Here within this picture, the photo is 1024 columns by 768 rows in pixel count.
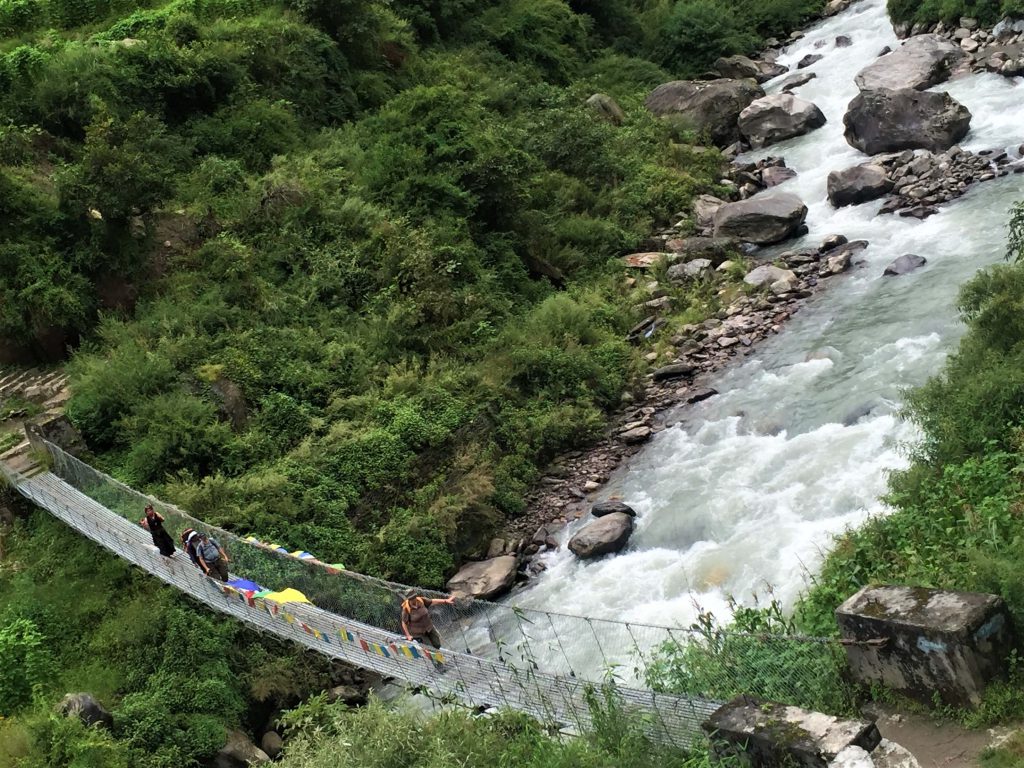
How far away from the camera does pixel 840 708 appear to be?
7.66 metres

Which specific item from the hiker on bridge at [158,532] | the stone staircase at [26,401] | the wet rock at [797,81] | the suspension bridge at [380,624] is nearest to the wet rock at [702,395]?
the suspension bridge at [380,624]

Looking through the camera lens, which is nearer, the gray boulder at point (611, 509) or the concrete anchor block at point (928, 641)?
the concrete anchor block at point (928, 641)

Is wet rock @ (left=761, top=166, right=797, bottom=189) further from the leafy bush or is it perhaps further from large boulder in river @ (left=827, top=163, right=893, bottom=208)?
the leafy bush

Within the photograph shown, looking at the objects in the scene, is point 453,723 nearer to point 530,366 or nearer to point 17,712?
point 17,712

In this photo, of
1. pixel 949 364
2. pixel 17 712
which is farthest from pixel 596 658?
pixel 17 712

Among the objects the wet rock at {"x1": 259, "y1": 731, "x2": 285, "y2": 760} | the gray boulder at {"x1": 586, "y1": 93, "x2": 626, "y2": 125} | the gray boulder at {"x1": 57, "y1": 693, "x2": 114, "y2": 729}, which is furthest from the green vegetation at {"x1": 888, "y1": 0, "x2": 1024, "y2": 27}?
the gray boulder at {"x1": 57, "y1": 693, "x2": 114, "y2": 729}

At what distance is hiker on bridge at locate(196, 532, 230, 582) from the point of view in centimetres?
1275

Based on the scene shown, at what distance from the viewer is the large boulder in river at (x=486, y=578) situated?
14.8 m

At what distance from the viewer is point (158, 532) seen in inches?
517

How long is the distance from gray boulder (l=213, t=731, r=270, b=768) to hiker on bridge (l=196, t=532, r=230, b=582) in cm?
209

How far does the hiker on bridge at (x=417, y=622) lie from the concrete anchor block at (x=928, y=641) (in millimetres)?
5259

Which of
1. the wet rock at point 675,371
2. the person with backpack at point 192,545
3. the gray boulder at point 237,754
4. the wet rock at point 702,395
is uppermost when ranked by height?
the person with backpack at point 192,545

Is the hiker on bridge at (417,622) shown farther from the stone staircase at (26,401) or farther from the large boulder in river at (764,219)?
the large boulder in river at (764,219)

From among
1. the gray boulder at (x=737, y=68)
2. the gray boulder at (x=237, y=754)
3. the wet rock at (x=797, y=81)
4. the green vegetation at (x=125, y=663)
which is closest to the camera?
the green vegetation at (x=125, y=663)
